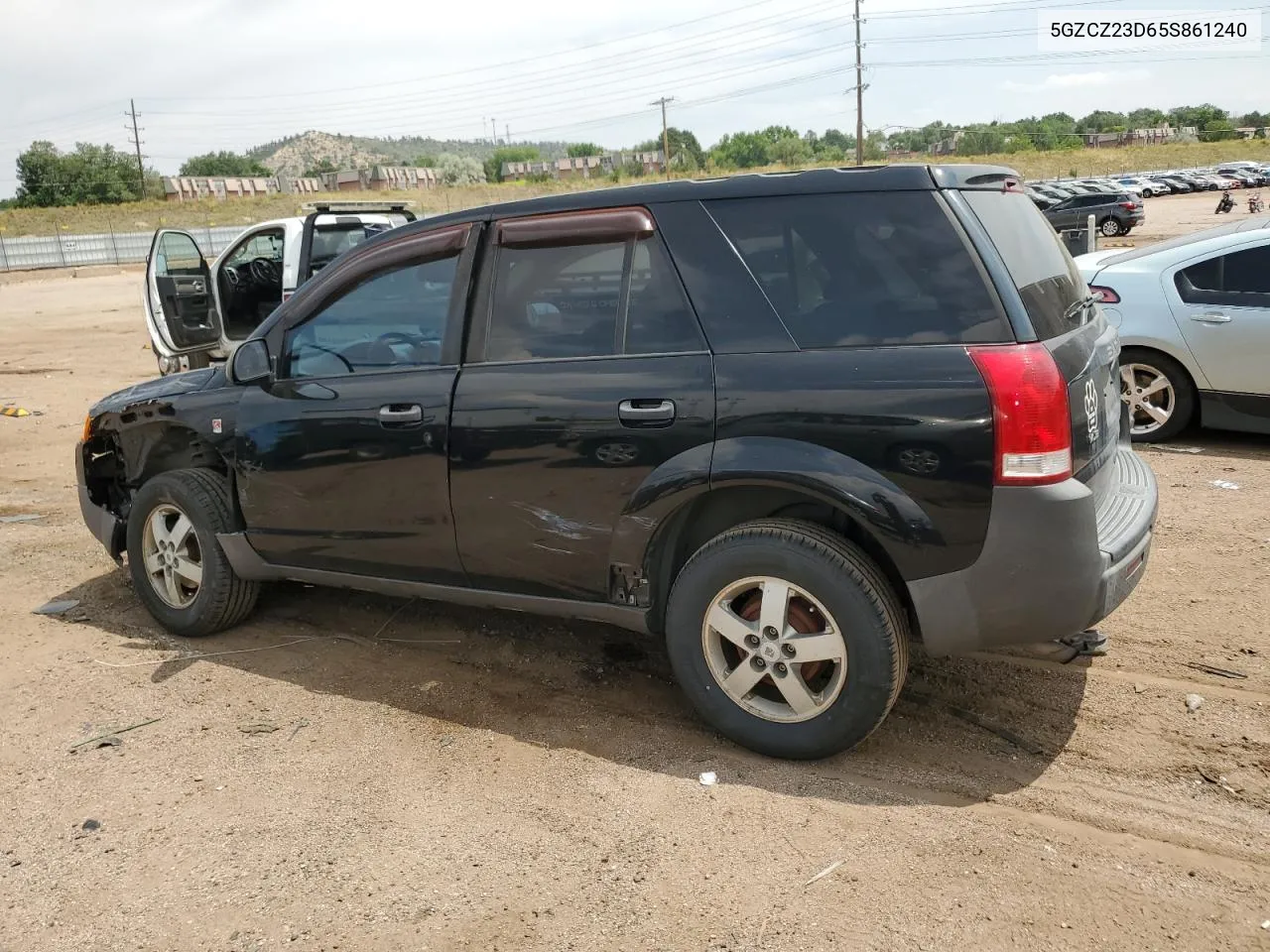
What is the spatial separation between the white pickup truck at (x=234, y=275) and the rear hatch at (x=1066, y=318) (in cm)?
806

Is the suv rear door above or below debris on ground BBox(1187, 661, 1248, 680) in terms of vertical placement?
above

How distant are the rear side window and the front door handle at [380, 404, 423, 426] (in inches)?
53.5

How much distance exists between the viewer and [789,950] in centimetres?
272

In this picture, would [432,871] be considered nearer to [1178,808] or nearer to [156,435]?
[1178,808]

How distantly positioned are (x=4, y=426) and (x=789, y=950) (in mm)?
10694

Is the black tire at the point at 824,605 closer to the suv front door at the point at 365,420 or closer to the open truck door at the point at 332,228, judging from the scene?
the suv front door at the point at 365,420

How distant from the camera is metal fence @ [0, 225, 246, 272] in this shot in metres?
48.9

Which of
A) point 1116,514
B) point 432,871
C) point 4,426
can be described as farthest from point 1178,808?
point 4,426

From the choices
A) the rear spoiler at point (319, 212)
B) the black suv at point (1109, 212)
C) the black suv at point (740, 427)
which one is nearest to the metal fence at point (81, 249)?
the black suv at point (1109, 212)

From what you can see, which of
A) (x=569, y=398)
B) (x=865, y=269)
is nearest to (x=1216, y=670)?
(x=865, y=269)

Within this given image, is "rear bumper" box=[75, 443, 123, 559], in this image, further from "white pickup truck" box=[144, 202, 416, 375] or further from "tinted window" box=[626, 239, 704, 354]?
"white pickup truck" box=[144, 202, 416, 375]

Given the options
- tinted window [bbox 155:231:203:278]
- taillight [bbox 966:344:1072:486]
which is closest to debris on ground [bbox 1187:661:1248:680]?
taillight [bbox 966:344:1072:486]

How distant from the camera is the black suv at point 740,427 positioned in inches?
128

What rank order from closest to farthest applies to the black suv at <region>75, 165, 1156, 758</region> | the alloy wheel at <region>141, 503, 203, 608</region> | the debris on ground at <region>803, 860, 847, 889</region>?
1. the debris on ground at <region>803, 860, 847, 889</region>
2. the black suv at <region>75, 165, 1156, 758</region>
3. the alloy wheel at <region>141, 503, 203, 608</region>
